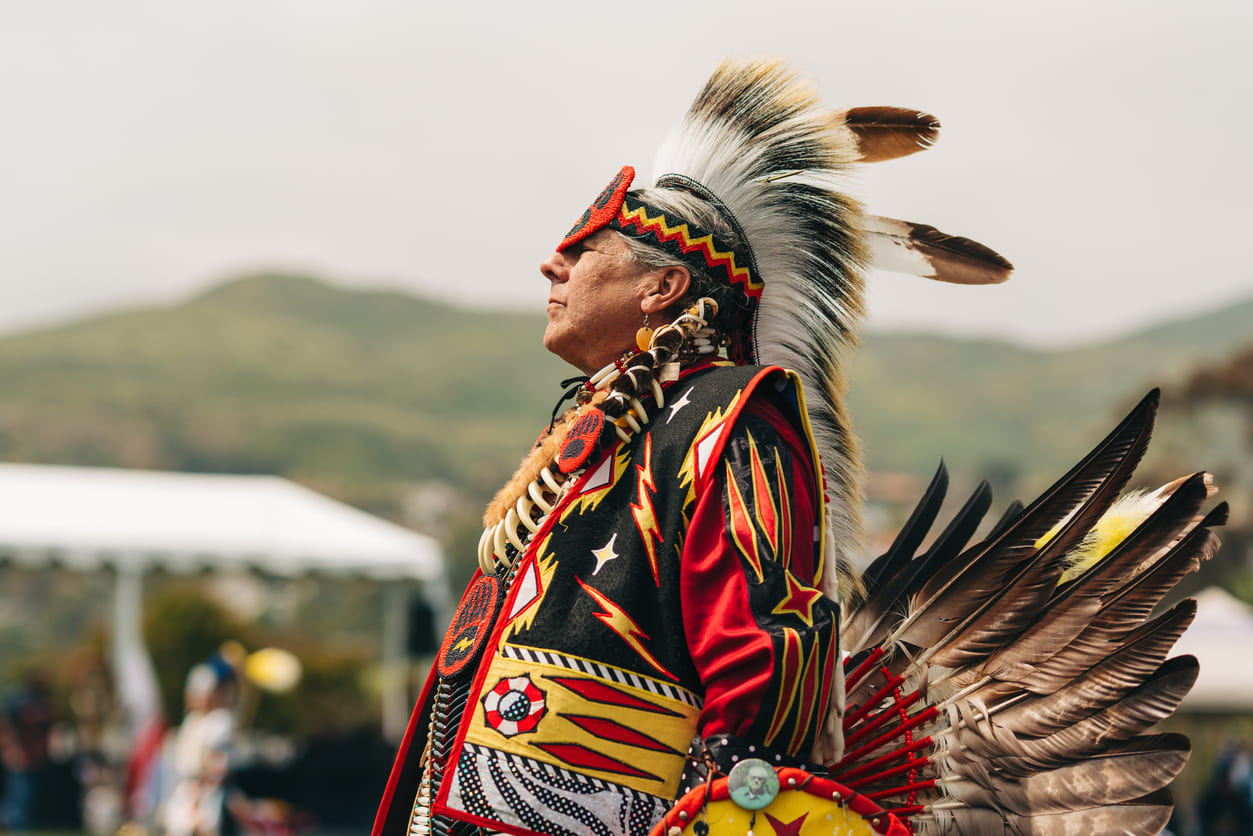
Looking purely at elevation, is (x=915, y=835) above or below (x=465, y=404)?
above

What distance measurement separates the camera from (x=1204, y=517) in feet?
6.67

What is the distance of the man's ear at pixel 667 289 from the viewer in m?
2.14

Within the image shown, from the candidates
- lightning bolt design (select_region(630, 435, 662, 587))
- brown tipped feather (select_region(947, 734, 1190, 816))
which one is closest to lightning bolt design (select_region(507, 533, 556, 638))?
lightning bolt design (select_region(630, 435, 662, 587))

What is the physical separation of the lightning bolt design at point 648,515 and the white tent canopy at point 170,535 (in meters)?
10.5

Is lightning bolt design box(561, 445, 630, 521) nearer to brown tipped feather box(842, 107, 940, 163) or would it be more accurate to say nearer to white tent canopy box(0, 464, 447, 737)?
brown tipped feather box(842, 107, 940, 163)

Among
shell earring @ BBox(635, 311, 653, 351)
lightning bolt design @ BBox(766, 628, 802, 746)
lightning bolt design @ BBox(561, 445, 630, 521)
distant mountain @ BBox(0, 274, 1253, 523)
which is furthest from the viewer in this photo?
distant mountain @ BBox(0, 274, 1253, 523)

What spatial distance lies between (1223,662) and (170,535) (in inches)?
367

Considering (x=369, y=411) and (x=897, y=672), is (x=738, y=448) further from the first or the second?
(x=369, y=411)

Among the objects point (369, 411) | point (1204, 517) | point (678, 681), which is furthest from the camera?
point (369, 411)

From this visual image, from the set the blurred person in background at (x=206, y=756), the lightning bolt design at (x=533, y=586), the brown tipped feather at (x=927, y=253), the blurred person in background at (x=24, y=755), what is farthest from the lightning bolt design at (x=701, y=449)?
the blurred person in background at (x=24, y=755)

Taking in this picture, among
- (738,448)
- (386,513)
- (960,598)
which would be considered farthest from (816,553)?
(386,513)

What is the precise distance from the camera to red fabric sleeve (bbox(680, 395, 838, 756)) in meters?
1.71

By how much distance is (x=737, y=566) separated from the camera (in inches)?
70.0

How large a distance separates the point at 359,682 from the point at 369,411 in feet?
422
